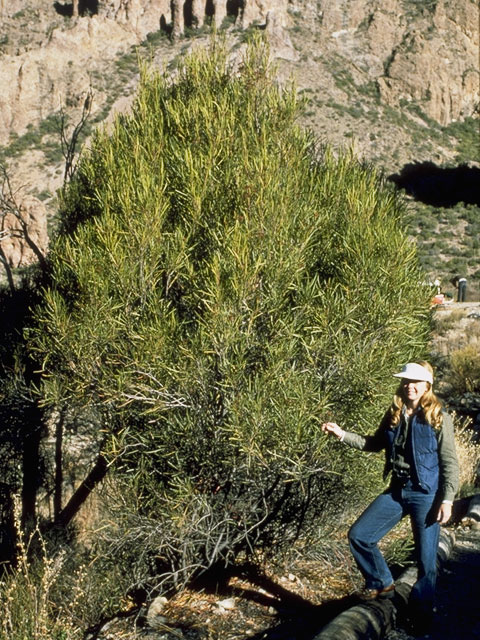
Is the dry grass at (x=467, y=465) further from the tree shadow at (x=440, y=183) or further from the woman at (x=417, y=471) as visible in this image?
the tree shadow at (x=440, y=183)

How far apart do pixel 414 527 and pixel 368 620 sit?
0.62 metres

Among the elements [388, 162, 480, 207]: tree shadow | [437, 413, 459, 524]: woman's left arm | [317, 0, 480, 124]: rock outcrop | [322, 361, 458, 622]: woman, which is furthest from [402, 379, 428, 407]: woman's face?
[317, 0, 480, 124]: rock outcrop

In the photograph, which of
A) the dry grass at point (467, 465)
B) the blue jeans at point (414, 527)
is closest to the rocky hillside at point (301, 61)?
the dry grass at point (467, 465)

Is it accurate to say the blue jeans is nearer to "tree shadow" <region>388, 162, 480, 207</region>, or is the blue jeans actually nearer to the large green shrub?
the large green shrub

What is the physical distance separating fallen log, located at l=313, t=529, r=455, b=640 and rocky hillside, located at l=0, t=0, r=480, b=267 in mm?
46499

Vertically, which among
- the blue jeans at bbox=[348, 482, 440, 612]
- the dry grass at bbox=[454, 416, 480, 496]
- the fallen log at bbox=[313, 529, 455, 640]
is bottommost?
the dry grass at bbox=[454, 416, 480, 496]

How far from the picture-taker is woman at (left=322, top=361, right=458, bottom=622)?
3.98 metres

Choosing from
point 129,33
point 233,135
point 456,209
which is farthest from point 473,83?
point 233,135

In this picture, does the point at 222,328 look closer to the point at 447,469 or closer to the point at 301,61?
the point at 447,469

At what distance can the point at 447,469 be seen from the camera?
3.95 m

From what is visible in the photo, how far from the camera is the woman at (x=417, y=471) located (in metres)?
3.98

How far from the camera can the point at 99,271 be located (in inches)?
193

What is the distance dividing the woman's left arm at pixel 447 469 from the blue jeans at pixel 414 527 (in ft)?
0.42

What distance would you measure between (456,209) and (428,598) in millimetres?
41810
